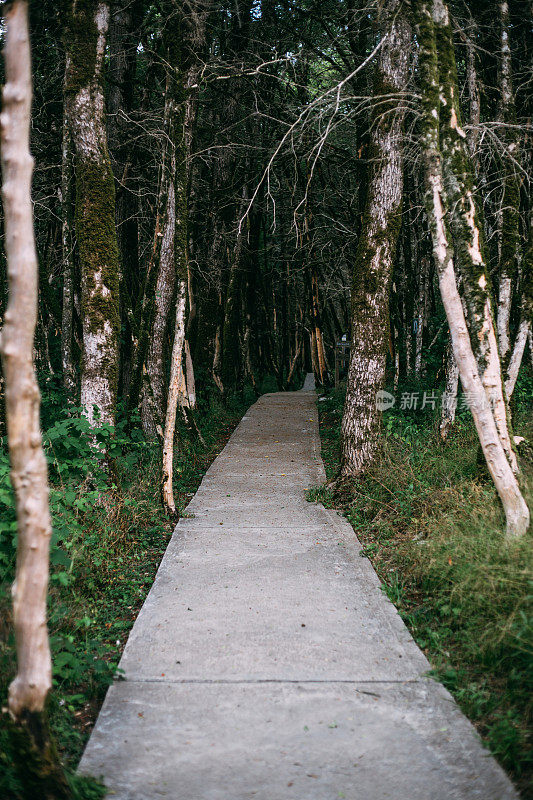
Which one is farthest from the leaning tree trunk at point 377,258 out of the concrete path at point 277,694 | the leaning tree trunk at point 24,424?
the leaning tree trunk at point 24,424

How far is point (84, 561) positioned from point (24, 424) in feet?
9.43

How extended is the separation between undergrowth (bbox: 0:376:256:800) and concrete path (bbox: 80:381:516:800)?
173 mm

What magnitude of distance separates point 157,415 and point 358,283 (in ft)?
11.2

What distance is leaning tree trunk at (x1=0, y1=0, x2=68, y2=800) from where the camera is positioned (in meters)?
2.35

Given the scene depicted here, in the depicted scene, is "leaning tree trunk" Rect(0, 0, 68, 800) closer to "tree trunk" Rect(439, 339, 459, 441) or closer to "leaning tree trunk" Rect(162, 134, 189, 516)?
"leaning tree trunk" Rect(162, 134, 189, 516)

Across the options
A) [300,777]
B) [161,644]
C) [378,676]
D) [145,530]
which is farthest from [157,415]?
[300,777]

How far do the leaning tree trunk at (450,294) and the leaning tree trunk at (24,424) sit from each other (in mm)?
3487

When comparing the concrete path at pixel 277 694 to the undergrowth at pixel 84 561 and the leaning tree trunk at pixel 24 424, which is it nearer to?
the undergrowth at pixel 84 561

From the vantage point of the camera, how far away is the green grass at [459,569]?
3.34m

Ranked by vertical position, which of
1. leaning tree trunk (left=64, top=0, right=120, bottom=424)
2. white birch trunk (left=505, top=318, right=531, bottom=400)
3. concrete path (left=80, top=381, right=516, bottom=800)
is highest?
leaning tree trunk (left=64, top=0, right=120, bottom=424)

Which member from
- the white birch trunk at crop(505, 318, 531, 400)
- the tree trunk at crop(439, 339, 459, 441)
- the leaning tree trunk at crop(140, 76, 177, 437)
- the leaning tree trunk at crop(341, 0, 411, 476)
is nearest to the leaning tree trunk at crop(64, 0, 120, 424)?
the leaning tree trunk at crop(140, 76, 177, 437)

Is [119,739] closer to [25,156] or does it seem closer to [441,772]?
[441,772]

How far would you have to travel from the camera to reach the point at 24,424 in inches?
94.4

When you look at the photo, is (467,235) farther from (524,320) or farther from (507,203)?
(507,203)
